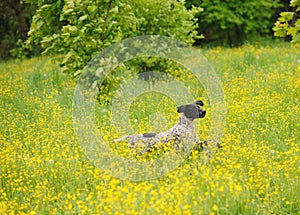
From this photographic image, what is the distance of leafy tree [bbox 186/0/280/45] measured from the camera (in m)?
18.1

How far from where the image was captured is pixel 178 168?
15.4 feet

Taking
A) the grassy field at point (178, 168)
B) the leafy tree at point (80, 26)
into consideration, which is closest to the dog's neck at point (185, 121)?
the grassy field at point (178, 168)

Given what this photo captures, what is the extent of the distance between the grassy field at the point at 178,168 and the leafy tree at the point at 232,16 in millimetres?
9294

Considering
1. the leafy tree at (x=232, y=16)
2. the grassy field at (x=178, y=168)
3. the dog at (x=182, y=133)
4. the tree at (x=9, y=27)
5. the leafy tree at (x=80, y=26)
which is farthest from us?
the tree at (x=9, y=27)

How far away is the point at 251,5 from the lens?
18.5m

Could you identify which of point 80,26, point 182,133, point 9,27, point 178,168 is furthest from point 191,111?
point 9,27

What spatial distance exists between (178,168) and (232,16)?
14471 millimetres

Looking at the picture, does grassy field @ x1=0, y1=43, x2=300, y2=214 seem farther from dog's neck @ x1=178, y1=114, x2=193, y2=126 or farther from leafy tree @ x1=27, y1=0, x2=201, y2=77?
leafy tree @ x1=27, y1=0, x2=201, y2=77

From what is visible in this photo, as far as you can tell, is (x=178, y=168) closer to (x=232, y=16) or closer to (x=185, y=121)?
(x=185, y=121)

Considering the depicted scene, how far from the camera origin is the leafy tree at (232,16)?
18.1 meters

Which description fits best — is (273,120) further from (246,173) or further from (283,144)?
(246,173)

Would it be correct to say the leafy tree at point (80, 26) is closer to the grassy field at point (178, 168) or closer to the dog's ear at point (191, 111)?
the grassy field at point (178, 168)

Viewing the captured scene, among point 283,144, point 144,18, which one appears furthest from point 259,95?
point 144,18

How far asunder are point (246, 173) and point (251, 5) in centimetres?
1530
